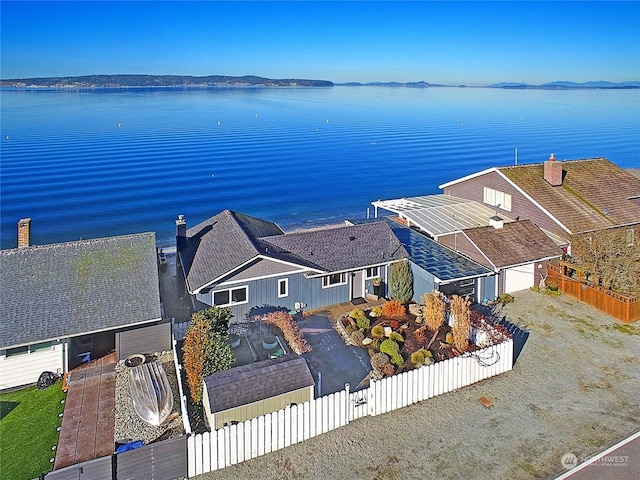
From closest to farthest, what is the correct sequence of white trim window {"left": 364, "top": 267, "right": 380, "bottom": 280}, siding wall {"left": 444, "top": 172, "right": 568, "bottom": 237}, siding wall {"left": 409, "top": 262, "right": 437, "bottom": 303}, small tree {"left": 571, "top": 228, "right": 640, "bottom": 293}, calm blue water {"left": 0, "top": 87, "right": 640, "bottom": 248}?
siding wall {"left": 409, "top": 262, "right": 437, "bottom": 303} < small tree {"left": 571, "top": 228, "right": 640, "bottom": 293} < white trim window {"left": 364, "top": 267, "right": 380, "bottom": 280} < siding wall {"left": 444, "top": 172, "right": 568, "bottom": 237} < calm blue water {"left": 0, "top": 87, "right": 640, "bottom": 248}

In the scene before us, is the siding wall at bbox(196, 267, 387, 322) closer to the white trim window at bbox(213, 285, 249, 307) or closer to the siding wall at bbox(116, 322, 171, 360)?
the white trim window at bbox(213, 285, 249, 307)

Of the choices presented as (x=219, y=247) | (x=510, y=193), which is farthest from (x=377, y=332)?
(x=510, y=193)

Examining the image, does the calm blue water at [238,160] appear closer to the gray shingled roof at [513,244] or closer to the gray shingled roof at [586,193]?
the gray shingled roof at [586,193]

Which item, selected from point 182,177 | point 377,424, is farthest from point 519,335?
point 182,177

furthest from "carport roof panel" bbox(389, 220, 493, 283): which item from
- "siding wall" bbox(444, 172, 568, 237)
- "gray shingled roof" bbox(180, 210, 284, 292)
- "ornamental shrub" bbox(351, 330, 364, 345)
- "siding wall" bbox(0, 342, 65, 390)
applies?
"siding wall" bbox(0, 342, 65, 390)

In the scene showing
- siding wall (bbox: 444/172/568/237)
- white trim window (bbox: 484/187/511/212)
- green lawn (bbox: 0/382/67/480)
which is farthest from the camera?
white trim window (bbox: 484/187/511/212)

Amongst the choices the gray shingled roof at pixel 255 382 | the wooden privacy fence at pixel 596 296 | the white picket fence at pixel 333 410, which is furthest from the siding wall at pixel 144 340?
the wooden privacy fence at pixel 596 296
